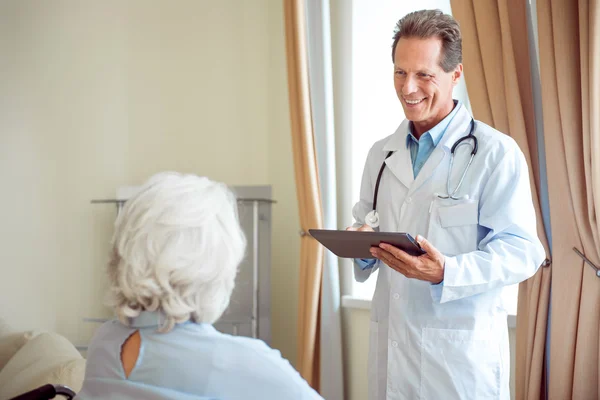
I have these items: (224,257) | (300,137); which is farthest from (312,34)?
(224,257)

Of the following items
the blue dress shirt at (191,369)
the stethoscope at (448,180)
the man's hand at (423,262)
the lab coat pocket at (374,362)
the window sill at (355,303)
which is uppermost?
the stethoscope at (448,180)

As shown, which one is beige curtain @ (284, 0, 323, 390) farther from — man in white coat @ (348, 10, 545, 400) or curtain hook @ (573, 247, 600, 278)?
curtain hook @ (573, 247, 600, 278)

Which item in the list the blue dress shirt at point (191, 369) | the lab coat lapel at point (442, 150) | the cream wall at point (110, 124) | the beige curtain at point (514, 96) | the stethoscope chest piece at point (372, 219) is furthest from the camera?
the cream wall at point (110, 124)

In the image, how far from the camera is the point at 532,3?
252 cm

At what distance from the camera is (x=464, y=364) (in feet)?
6.11

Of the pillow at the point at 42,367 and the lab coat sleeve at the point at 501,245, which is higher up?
the lab coat sleeve at the point at 501,245

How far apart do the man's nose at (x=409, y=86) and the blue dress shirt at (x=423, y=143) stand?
0.14 m

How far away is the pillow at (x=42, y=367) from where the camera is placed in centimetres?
222

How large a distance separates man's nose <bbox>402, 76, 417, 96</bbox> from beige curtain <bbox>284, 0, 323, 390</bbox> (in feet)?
4.52

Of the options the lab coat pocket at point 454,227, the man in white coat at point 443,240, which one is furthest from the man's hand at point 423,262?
the lab coat pocket at point 454,227

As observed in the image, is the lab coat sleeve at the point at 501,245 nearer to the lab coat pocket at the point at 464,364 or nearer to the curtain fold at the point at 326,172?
the lab coat pocket at the point at 464,364

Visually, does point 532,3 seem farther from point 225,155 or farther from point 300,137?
point 225,155

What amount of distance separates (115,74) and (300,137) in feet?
4.59

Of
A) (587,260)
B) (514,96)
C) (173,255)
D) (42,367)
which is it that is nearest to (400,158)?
(514,96)
